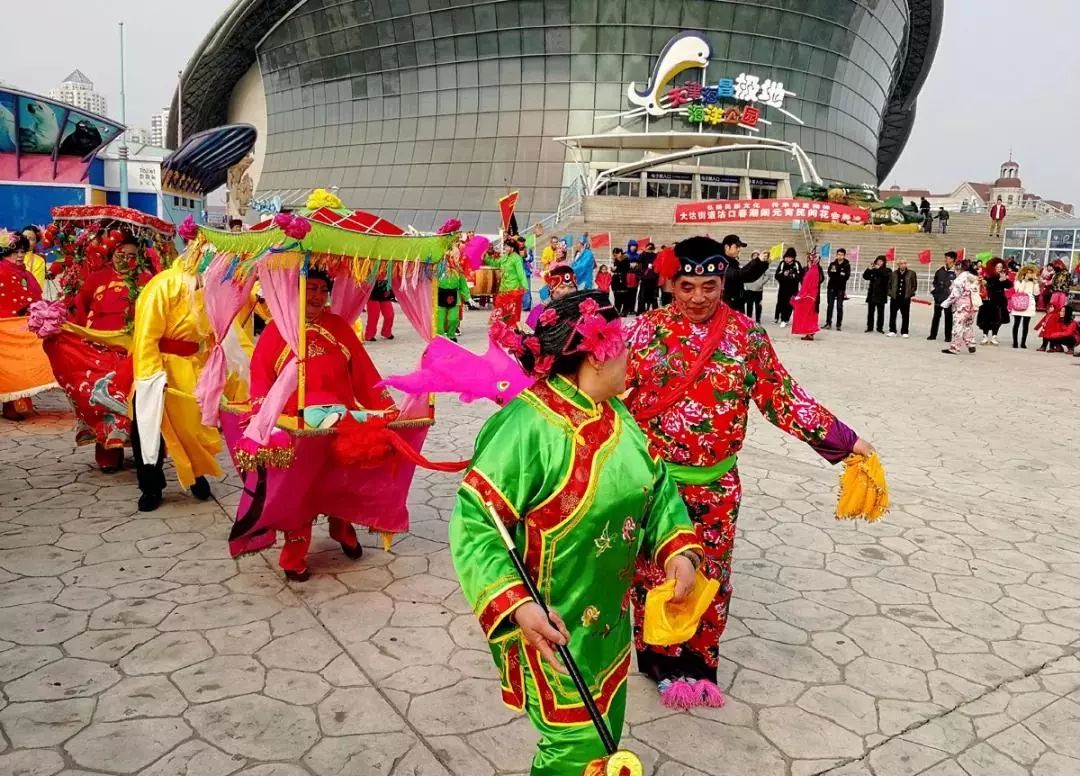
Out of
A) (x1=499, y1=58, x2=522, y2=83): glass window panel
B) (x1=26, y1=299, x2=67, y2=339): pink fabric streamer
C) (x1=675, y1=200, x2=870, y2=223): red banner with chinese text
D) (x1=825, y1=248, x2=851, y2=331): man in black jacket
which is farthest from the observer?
(x1=499, y1=58, x2=522, y2=83): glass window panel

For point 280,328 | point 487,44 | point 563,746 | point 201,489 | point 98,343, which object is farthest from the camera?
point 487,44

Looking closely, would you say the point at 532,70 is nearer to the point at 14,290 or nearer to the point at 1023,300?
the point at 1023,300

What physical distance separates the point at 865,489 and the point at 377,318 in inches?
432

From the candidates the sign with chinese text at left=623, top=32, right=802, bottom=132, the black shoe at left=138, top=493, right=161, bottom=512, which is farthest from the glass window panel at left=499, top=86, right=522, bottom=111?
the black shoe at left=138, top=493, right=161, bottom=512

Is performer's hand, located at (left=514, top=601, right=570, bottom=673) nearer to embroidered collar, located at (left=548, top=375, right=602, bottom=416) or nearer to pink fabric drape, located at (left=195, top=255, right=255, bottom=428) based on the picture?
embroidered collar, located at (left=548, top=375, right=602, bottom=416)

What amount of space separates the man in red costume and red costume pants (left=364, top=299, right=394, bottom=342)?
8636mm

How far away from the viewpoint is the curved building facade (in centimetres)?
3794

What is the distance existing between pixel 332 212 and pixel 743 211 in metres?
25.6

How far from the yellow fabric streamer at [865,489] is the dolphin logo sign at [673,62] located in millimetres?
37339

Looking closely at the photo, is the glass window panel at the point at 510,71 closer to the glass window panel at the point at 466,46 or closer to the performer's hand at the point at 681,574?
the glass window panel at the point at 466,46

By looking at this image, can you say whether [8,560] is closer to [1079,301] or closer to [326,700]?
[326,700]

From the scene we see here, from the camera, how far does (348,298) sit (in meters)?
4.61

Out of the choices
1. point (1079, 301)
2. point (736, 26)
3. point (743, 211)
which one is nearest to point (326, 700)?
point (1079, 301)

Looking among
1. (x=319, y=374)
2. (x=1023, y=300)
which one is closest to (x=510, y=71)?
(x=1023, y=300)
